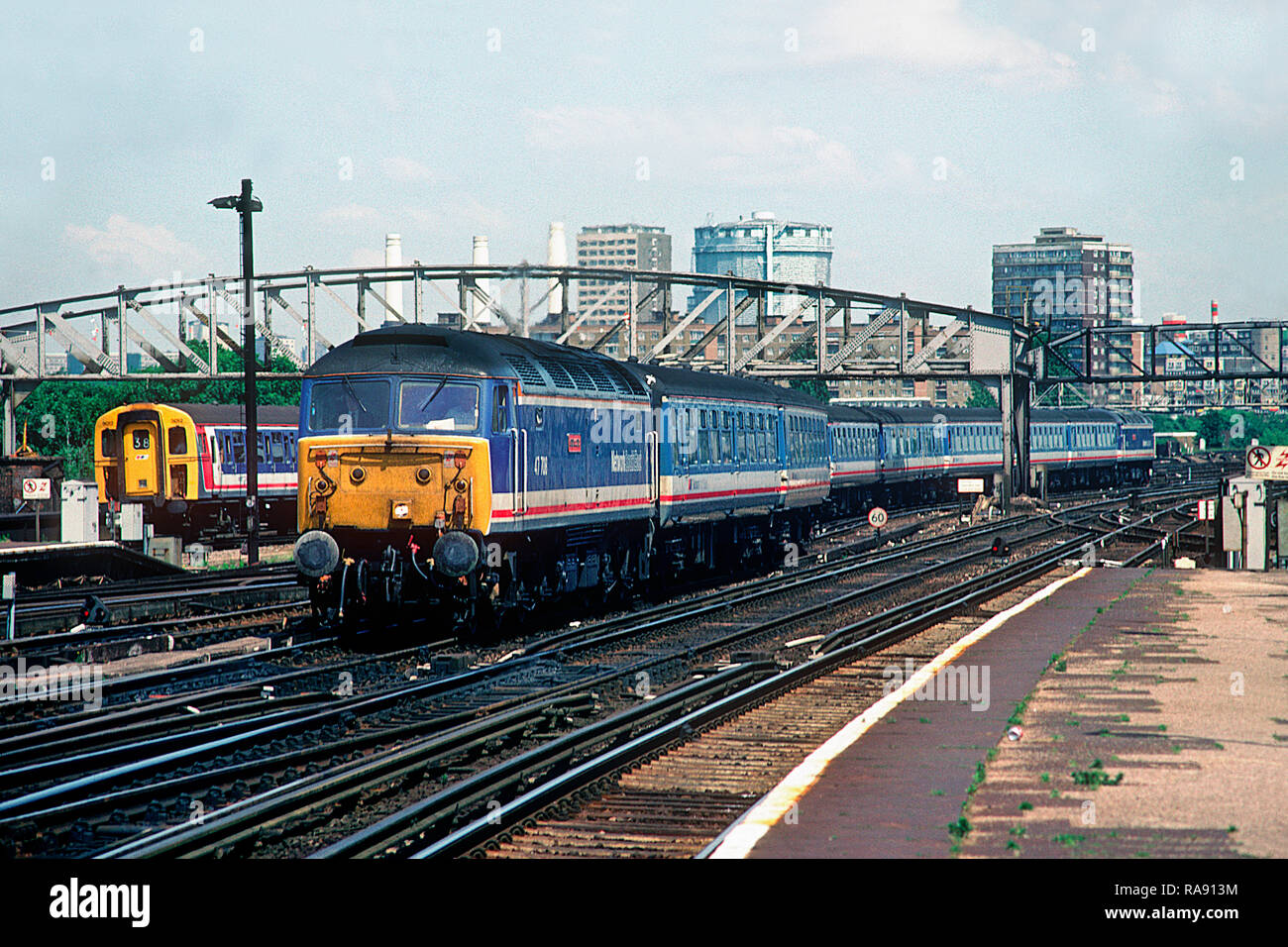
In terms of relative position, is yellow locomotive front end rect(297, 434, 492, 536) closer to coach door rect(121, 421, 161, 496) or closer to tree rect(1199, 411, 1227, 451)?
coach door rect(121, 421, 161, 496)

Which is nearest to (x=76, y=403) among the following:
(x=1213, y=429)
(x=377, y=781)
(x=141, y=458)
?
(x=141, y=458)

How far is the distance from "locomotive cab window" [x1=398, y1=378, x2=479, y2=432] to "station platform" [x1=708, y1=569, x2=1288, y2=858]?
22.3ft

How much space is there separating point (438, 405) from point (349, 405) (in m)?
1.23

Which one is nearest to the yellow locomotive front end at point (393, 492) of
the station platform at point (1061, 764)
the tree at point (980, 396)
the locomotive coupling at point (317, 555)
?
the locomotive coupling at point (317, 555)

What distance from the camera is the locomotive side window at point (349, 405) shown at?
1934 cm

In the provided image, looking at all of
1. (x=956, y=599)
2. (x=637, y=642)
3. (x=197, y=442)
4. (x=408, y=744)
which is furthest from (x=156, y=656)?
(x=197, y=442)

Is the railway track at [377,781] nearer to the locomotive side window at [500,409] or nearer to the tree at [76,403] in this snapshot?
the locomotive side window at [500,409]

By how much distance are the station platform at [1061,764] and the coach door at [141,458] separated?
29.6 m

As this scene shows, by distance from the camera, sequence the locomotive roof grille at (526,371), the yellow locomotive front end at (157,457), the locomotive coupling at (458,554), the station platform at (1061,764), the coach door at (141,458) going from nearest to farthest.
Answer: the station platform at (1061,764) → the locomotive coupling at (458,554) → the locomotive roof grille at (526,371) → the yellow locomotive front end at (157,457) → the coach door at (141,458)

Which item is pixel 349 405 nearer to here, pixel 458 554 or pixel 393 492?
pixel 393 492

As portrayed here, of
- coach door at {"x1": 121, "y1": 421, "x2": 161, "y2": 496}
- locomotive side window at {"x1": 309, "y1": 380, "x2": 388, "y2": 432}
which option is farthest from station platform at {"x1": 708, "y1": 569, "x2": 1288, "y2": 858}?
coach door at {"x1": 121, "y1": 421, "x2": 161, "y2": 496}

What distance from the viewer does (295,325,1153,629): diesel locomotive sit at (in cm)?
1908
